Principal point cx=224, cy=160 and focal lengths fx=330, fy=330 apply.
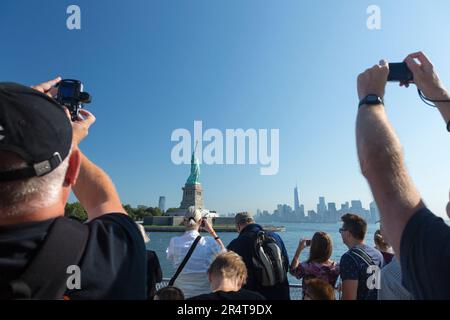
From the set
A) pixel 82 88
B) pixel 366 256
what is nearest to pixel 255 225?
pixel 366 256

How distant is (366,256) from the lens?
343 cm

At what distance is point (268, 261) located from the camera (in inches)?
149

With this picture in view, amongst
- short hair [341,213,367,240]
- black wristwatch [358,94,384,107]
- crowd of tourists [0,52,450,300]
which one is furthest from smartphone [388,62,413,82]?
short hair [341,213,367,240]

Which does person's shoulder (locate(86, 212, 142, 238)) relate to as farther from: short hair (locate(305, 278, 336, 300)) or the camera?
short hair (locate(305, 278, 336, 300))

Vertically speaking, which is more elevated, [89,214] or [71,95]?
[71,95]

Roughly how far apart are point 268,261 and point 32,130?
3214 mm

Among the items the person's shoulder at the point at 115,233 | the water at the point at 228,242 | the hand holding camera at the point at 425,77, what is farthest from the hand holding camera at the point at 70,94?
the water at the point at 228,242

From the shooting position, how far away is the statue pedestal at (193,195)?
213ft

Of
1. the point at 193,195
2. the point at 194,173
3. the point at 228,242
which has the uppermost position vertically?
the point at 194,173

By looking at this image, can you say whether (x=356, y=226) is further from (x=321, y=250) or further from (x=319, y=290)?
(x=319, y=290)

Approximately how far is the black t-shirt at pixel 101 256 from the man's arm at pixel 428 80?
1.58 m

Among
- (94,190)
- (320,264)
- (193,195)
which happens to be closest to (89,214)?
(94,190)

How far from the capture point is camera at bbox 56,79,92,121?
2.20 m
